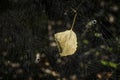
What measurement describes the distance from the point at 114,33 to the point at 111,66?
0.23 m

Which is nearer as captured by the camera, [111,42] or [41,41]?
[111,42]

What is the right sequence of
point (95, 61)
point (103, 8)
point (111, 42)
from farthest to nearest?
point (95, 61) → point (111, 42) → point (103, 8)

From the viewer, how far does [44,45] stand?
1.88m

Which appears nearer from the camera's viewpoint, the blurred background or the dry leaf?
the dry leaf

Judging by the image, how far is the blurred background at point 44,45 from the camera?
182 centimetres

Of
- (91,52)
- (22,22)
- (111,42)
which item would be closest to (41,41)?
(22,22)

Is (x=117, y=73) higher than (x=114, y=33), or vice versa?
(x=114, y=33)

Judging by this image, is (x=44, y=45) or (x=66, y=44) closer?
(x=66, y=44)

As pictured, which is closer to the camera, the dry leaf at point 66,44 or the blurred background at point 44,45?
the dry leaf at point 66,44

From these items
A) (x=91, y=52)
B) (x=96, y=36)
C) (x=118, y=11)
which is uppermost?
(x=118, y=11)

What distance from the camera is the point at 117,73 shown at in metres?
1.72

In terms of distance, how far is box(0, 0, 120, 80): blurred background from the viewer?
182 cm

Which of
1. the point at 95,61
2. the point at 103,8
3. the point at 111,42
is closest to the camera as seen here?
the point at 103,8

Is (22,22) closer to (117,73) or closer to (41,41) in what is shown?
(41,41)
